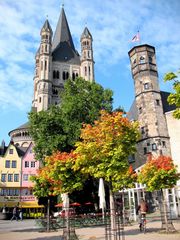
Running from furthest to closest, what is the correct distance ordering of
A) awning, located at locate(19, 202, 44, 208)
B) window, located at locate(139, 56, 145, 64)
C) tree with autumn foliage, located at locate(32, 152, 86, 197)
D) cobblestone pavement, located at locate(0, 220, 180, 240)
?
awning, located at locate(19, 202, 44, 208) < window, located at locate(139, 56, 145, 64) < tree with autumn foliage, located at locate(32, 152, 86, 197) < cobblestone pavement, located at locate(0, 220, 180, 240)

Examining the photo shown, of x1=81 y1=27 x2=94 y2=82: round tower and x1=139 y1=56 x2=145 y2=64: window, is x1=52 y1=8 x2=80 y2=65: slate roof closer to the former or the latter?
x1=81 y1=27 x2=94 y2=82: round tower

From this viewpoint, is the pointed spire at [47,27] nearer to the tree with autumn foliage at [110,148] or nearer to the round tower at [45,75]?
the round tower at [45,75]

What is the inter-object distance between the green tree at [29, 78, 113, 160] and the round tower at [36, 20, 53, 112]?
41.0m

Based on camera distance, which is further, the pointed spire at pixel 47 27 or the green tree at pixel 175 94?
the pointed spire at pixel 47 27

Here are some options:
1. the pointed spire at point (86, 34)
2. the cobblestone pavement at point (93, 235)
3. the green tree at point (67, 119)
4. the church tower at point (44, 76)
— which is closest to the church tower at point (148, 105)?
the green tree at point (67, 119)

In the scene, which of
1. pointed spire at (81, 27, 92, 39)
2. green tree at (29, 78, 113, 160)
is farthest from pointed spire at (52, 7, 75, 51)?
green tree at (29, 78, 113, 160)

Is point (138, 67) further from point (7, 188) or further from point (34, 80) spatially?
point (34, 80)

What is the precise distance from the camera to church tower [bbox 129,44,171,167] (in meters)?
37.9

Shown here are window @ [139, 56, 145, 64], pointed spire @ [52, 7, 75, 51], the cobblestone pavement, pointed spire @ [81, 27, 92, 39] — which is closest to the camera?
the cobblestone pavement

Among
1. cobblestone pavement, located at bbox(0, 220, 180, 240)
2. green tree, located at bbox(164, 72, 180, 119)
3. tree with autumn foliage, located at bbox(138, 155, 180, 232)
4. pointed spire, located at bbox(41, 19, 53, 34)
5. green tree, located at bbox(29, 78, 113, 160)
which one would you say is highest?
pointed spire, located at bbox(41, 19, 53, 34)

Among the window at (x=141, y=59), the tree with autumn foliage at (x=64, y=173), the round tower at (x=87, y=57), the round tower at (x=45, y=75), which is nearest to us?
the tree with autumn foliage at (x=64, y=173)

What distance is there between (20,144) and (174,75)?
2598 inches

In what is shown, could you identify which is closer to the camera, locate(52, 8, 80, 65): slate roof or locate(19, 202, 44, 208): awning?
locate(19, 202, 44, 208): awning

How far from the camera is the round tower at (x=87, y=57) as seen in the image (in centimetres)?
8581
